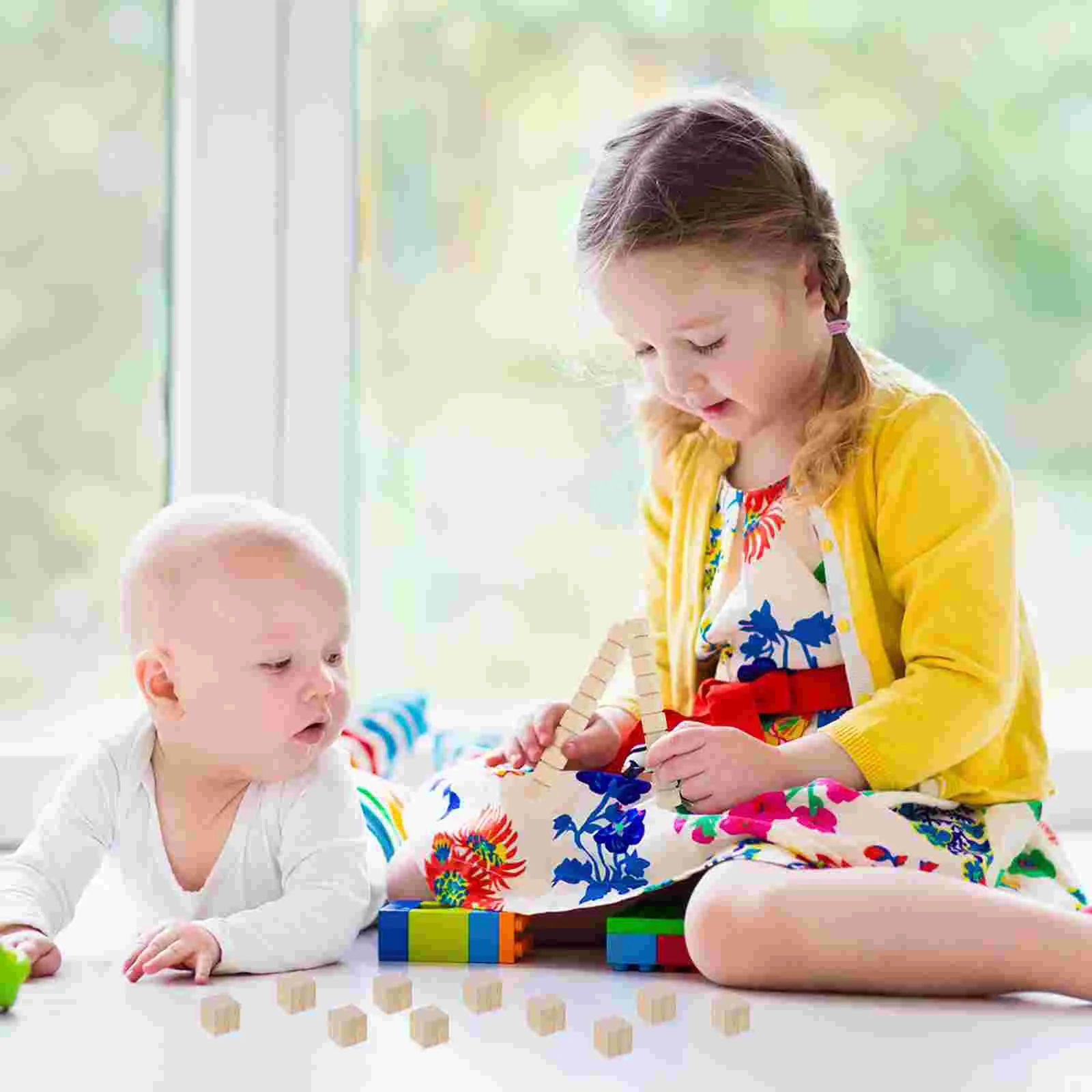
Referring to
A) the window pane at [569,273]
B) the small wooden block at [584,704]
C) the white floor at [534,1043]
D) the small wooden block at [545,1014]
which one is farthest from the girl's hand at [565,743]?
the window pane at [569,273]

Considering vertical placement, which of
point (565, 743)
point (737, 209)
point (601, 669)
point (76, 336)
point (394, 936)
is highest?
point (737, 209)

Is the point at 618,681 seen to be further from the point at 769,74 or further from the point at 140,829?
the point at 769,74

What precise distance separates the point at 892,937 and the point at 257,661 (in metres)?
0.49

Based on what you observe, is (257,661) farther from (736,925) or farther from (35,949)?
(736,925)

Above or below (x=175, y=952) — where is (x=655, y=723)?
above

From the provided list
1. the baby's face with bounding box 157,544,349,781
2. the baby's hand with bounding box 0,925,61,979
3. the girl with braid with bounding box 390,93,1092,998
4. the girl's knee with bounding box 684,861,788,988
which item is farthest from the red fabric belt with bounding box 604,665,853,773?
the baby's hand with bounding box 0,925,61,979

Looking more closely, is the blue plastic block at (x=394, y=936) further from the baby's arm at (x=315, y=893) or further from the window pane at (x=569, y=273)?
the window pane at (x=569, y=273)

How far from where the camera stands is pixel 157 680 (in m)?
1.12

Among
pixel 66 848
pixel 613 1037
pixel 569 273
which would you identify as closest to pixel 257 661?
pixel 66 848

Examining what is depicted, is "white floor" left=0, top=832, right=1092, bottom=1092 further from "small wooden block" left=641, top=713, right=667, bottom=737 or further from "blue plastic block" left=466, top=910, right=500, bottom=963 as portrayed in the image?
"small wooden block" left=641, top=713, right=667, bottom=737

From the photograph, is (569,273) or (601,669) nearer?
(601,669)

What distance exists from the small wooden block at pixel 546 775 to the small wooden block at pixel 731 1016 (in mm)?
289

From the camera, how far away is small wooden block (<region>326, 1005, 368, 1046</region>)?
2.82ft

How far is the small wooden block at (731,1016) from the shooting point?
0.88 metres
